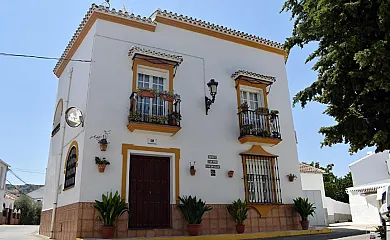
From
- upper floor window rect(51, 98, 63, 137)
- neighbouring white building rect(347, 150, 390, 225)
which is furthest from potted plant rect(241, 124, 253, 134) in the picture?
neighbouring white building rect(347, 150, 390, 225)

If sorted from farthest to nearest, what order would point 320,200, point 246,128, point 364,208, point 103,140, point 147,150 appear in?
point 364,208, point 320,200, point 246,128, point 147,150, point 103,140

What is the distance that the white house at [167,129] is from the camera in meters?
9.05

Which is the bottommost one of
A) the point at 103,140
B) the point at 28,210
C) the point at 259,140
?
the point at 28,210

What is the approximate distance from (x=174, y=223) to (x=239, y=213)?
203 centimetres

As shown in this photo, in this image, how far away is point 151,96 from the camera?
377 inches

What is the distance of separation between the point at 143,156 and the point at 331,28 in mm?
5972

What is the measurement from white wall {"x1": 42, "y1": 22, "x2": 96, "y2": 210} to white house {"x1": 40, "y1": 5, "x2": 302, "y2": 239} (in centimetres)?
4

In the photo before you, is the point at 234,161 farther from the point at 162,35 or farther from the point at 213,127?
the point at 162,35

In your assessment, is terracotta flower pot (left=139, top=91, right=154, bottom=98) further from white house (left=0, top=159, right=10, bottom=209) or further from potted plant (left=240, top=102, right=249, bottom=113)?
white house (left=0, top=159, right=10, bottom=209)

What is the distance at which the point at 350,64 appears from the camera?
7477 mm

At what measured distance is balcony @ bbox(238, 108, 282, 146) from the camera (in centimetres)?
1100

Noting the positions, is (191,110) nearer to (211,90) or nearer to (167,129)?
(211,90)

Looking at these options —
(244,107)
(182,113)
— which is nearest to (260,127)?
(244,107)

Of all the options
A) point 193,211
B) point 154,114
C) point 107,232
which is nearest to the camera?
point 107,232
